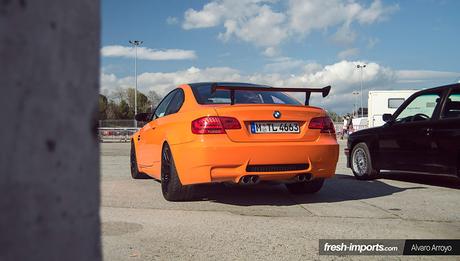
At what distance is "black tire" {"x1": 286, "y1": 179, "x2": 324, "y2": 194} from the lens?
571cm

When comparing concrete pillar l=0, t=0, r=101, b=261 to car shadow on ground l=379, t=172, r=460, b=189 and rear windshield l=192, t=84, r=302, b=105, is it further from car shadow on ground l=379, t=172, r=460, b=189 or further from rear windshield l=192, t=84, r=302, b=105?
car shadow on ground l=379, t=172, r=460, b=189

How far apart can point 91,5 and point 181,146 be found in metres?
3.74

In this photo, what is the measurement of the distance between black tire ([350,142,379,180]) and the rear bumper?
3054 millimetres

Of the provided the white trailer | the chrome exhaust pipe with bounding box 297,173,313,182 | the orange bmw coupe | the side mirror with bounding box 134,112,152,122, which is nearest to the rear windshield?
the orange bmw coupe

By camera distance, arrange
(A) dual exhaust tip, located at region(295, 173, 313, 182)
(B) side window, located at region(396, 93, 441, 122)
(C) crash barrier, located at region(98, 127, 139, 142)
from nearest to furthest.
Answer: (A) dual exhaust tip, located at region(295, 173, 313, 182) < (B) side window, located at region(396, 93, 441, 122) < (C) crash barrier, located at region(98, 127, 139, 142)

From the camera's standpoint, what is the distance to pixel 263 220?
4.20 metres

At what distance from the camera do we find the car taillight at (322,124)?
5094 mm

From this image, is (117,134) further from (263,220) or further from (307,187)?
(263,220)

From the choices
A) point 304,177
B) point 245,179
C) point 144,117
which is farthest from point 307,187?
point 144,117

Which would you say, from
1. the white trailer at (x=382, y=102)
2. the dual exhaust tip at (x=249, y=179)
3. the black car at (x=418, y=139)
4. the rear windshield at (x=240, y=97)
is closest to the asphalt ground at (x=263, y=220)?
the dual exhaust tip at (x=249, y=179)

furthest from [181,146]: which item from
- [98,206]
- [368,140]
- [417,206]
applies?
[368,140]

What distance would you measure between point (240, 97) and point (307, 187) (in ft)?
4.88

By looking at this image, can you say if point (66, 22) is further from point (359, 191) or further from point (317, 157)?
point (359, 191)

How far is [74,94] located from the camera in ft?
3.60
